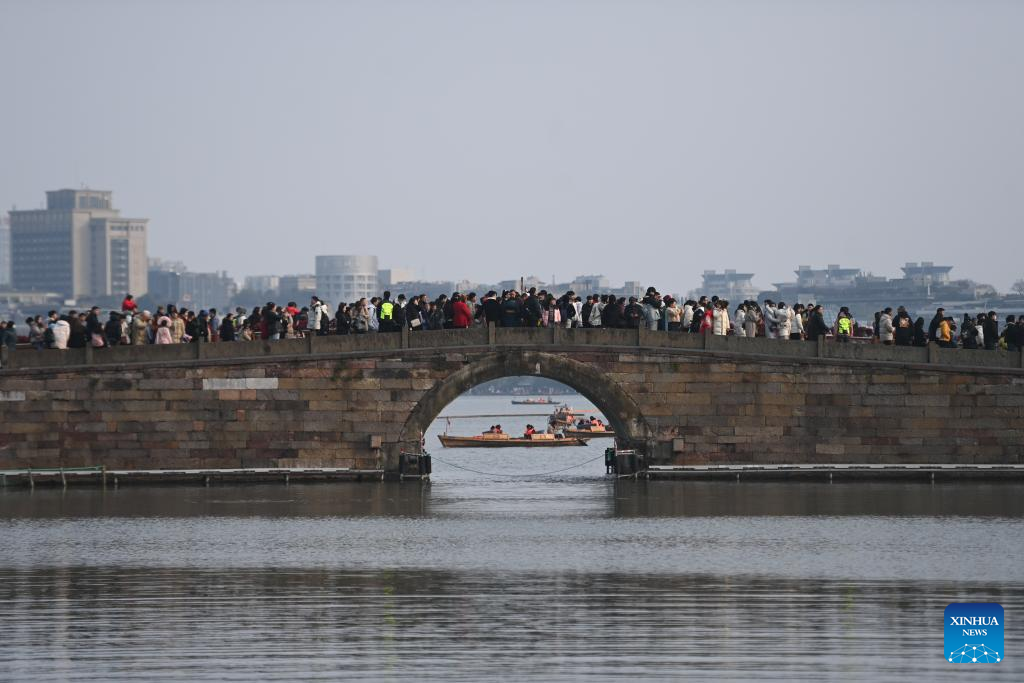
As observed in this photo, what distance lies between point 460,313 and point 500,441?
25200mm

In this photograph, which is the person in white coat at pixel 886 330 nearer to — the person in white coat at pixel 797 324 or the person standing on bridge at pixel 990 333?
the person in white coat at pixel 797 324

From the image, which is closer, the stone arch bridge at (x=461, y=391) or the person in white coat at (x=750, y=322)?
the stone arch bridge at (x=461, y=391)

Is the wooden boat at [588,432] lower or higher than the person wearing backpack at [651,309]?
lower

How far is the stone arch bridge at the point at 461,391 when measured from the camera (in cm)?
4606

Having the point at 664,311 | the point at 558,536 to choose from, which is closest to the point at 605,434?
the point at 664,311

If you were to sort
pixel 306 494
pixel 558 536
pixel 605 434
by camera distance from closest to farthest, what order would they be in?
pixel 558 536 → pixel 306 494 → pixel 605 434

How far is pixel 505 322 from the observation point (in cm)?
4706

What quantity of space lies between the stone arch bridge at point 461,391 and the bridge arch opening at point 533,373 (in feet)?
0.15

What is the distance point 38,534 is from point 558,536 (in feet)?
35.3

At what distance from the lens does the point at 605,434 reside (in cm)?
8425

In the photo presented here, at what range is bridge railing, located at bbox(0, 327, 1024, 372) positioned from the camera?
1815 inches

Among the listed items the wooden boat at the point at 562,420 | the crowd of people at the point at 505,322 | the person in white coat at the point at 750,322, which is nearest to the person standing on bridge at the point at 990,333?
the crowd of people at the point at 505,322

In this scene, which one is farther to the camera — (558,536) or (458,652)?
(558,536)

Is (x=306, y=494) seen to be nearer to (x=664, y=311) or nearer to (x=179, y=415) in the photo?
(x=179, y=415)
